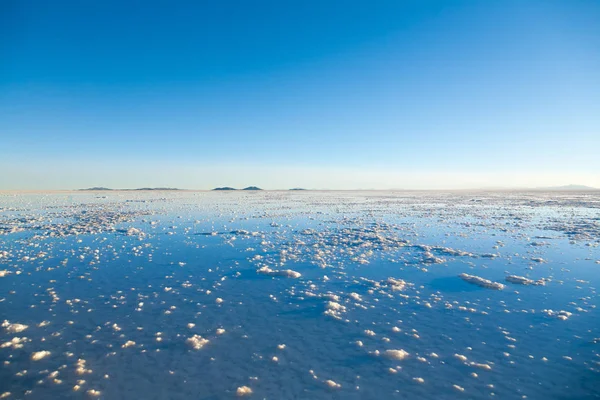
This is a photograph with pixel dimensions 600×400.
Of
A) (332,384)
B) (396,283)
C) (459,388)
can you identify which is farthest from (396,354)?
(396,283)

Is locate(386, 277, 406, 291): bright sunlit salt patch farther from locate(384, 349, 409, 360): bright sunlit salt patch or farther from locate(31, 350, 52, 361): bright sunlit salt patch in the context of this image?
locate(31, 350, 52, 361): bright sunlit salt patch

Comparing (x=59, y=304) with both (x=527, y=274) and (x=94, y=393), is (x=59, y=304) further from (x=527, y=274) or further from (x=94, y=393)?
(x=527, y=274)

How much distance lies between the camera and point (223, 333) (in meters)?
6.50

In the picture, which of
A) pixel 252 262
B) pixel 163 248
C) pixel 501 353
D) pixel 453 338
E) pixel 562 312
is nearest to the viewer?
pixel 501 353

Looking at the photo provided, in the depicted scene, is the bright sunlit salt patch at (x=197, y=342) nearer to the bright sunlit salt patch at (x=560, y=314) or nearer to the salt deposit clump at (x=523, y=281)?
the bright sunlit salt patch at (x=560, y=314)

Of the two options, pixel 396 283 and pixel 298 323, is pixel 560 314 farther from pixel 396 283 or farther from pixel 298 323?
pixel 298 323

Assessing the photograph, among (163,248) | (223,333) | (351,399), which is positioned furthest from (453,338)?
(163,248)

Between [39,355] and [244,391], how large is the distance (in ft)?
12.4

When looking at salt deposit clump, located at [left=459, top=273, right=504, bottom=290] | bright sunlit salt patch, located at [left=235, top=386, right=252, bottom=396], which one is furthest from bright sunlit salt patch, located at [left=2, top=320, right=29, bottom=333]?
salt deposit clump, located at [left=459, top=273, right=504, bottom=290]

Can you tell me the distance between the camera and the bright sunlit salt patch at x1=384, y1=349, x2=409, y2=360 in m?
5.69

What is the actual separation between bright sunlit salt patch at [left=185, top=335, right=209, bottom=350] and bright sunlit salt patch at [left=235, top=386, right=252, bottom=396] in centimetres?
150

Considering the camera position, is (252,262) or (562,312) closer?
(562,312)

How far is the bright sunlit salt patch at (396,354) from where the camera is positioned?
5691mm

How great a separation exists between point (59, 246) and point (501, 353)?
1657 centimetres
